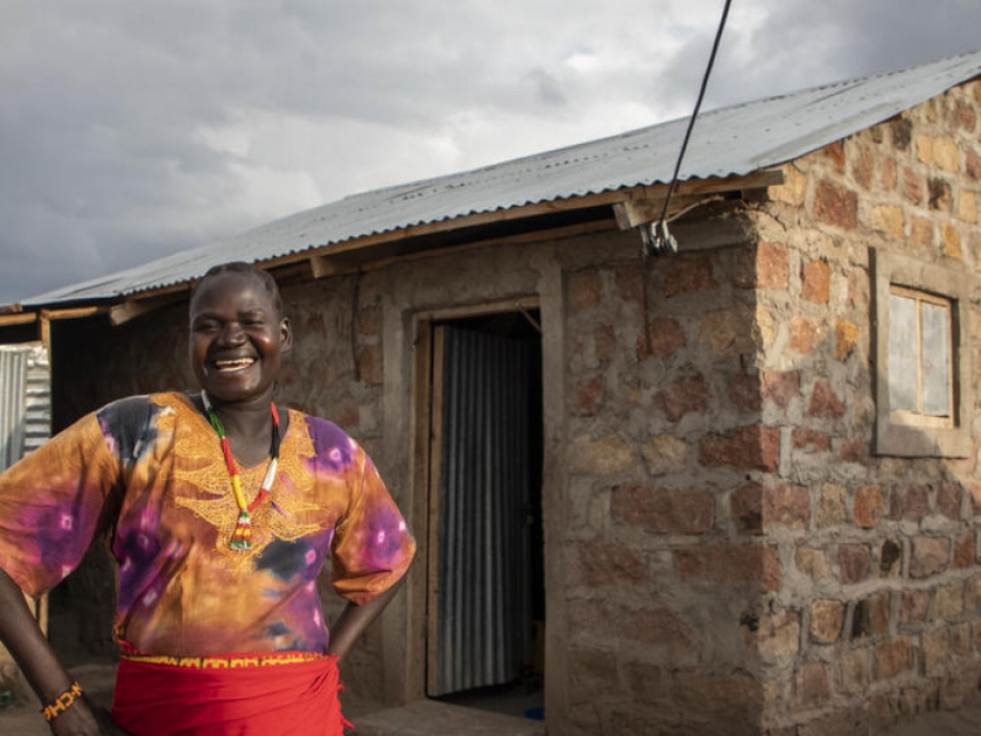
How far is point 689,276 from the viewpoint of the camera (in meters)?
4.86

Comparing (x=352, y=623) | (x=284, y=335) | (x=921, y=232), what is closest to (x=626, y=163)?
(x=921, y=232)

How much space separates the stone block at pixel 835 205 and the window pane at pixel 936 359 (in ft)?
2.85

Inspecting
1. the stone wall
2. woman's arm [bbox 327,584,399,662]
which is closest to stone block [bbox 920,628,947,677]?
the stone wall

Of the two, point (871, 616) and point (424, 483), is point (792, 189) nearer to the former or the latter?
point (871, 616)

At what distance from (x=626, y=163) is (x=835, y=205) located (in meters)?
1.17

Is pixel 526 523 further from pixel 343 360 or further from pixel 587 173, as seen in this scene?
pixel 587 173

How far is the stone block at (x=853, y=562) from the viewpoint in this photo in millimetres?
5023

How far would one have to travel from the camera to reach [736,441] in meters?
4.68

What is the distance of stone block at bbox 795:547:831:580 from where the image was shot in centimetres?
477

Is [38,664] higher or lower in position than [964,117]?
lower

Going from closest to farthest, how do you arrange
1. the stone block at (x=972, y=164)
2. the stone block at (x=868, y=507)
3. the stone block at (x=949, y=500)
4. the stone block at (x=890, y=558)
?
the stone block at (x=868, y=507) < the stone block at (x=890, y=558) < the stone block at (x=949, y=500) < the stone block at (x=972, y=164)

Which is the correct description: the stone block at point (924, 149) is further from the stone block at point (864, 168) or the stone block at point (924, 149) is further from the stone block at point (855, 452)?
the stone block at point (855, 452)

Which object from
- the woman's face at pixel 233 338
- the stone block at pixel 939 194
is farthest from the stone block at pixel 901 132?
the woman's face at pixel 233 338

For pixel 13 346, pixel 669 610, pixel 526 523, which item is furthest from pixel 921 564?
pixel 13 346
